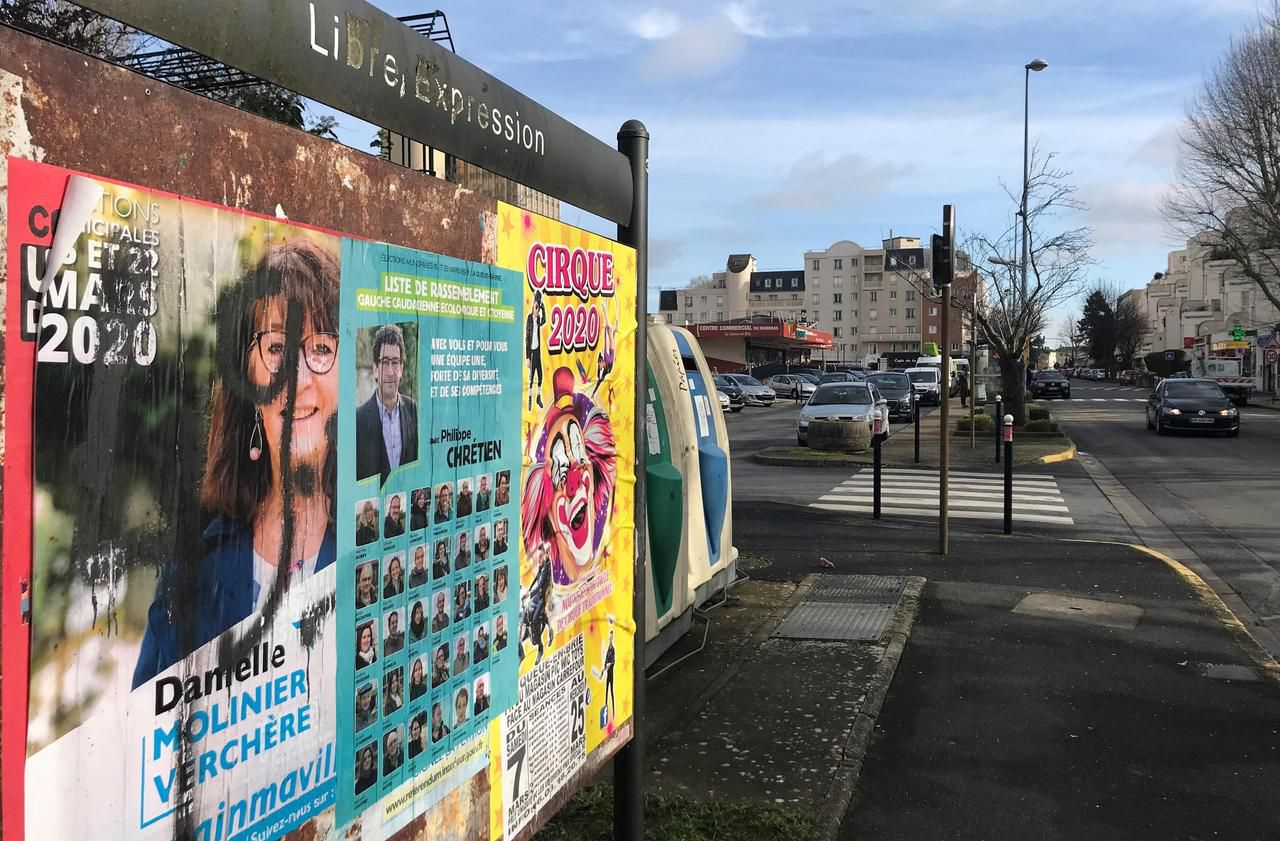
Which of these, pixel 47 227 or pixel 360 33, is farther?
pixel 360 33

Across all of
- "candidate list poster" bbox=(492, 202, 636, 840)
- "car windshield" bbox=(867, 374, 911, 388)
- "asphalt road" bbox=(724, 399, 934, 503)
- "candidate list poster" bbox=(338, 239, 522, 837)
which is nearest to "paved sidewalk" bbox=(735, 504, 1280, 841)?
"candidate list poster" bbox=(492, 202, 636, 840)

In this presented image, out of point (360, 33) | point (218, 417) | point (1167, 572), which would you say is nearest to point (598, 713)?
point (218, 417)

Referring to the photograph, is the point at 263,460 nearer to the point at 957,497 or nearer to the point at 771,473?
the point at 957,497

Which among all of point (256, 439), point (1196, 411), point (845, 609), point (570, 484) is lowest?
point (845, 609)

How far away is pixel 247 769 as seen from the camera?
6.18 ft

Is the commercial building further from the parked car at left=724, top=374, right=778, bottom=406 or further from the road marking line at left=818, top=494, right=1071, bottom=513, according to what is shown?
the road marking line at left=818, top=494, right=1071, bottom=513

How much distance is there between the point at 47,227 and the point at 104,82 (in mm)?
257

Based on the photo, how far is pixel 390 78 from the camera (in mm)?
2158

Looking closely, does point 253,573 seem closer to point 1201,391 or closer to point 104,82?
point 104,82

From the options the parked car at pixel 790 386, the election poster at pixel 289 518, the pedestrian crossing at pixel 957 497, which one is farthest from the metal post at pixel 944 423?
the parked car at pixel 790 386

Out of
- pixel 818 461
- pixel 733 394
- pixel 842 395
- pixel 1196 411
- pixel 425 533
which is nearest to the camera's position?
pixel 425 533

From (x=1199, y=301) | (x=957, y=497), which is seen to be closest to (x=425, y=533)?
(x=957, y=497)

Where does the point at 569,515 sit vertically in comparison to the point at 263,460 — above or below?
below

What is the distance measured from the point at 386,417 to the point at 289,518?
0.34 meters
